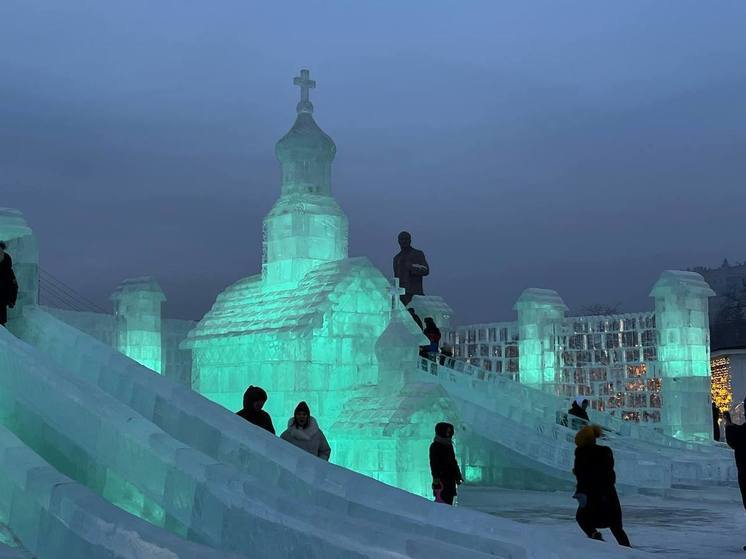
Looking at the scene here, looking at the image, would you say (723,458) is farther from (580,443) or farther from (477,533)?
(477,533)

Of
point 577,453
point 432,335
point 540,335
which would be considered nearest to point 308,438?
point 577,453

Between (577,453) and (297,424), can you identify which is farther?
(297,424)

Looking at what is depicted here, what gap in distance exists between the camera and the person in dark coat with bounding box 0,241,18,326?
28.9 ft

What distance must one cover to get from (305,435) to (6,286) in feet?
10.6

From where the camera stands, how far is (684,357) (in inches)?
730

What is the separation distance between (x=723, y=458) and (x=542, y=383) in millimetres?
6260

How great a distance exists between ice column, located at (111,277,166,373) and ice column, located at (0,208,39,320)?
873cm

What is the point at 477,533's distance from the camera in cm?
624

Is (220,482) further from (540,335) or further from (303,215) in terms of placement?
(540,335)

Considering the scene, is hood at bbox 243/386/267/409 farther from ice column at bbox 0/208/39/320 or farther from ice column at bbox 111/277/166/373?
ice column at bbox 111/277/166/373

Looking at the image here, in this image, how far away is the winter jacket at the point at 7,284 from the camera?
28.9 feet

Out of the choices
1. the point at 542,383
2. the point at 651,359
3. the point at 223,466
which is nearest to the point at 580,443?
the point at 223,466

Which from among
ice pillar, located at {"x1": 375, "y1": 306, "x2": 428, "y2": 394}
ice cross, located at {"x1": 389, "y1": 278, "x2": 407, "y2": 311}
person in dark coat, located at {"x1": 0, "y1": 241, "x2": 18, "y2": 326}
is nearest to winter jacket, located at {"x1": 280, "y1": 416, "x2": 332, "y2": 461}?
person in dark coat, located at {"x1": 0, "y1": 241, "x2": 18, "y2": 326}

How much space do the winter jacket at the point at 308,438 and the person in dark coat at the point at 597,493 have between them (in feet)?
7.63
